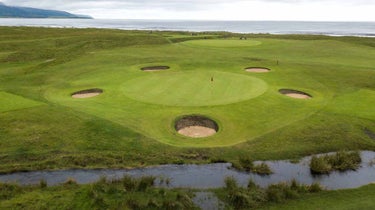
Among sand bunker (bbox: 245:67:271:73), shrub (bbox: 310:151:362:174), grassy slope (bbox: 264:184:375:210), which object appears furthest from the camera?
sand bunker (bbox: 245:67:271:73)

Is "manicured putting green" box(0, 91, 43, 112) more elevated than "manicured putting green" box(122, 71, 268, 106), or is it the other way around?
"manicured putting green" box(122, 71, 268, 106)

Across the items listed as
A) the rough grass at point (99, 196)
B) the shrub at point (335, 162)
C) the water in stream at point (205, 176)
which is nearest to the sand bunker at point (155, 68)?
the water in stream at point (205, 176)

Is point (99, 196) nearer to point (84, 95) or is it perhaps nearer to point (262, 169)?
point (262, 169)

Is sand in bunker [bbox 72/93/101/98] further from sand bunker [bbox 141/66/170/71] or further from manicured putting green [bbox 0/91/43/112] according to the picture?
sand bunker [bbox 141/66/170/71]

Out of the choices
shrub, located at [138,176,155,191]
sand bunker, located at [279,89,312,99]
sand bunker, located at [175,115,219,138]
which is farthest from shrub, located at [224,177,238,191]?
sand bunker, located at [279,89,312,99]

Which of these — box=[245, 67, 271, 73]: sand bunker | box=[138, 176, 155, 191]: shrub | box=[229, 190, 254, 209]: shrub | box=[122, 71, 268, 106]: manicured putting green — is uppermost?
box=[245, 67, 271, 73]: sand bunker

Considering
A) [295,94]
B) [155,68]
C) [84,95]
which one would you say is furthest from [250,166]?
[155,68]
